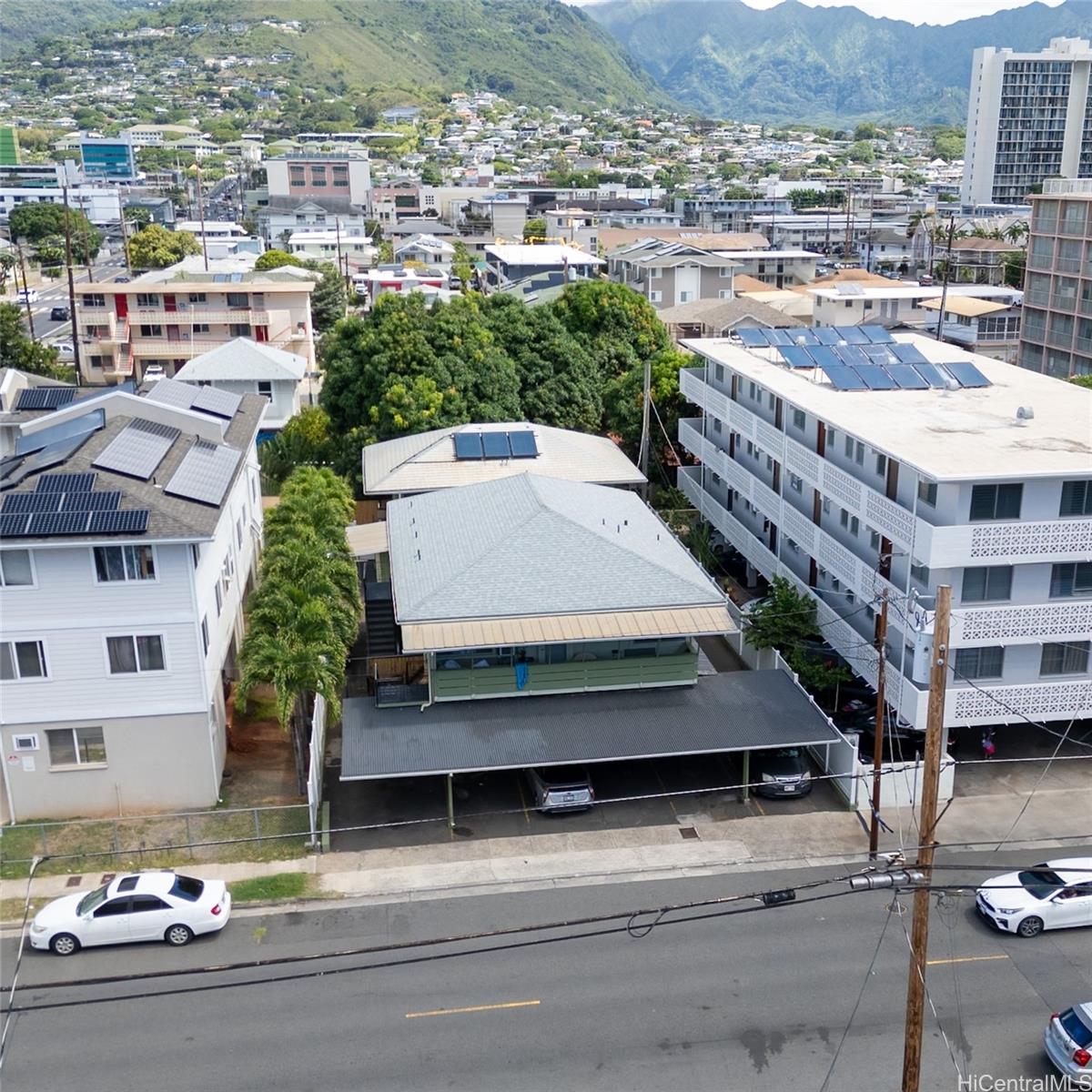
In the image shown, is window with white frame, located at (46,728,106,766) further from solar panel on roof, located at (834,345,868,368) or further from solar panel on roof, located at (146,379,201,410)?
solar panel on roof, located at (834,345,868,368)

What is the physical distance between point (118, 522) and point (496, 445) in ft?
72.1

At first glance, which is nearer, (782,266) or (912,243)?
(782,266)

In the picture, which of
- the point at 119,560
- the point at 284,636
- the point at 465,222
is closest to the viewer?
the point at 119,560

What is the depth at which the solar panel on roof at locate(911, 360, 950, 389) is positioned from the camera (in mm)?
41250

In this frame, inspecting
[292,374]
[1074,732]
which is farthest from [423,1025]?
[292,374]

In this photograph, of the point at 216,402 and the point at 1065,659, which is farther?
the point at 216,402

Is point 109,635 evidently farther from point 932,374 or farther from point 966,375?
point 966,375

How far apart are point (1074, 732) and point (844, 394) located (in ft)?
45.4

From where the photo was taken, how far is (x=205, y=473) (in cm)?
3291

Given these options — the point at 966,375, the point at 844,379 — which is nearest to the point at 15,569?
the point at 844,379

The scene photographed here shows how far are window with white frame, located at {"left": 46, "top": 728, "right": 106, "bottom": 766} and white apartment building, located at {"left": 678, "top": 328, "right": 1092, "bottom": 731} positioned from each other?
21587 millimetres

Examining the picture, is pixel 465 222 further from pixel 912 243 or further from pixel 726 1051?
pixel 726 1051

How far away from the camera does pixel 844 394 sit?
40.0m

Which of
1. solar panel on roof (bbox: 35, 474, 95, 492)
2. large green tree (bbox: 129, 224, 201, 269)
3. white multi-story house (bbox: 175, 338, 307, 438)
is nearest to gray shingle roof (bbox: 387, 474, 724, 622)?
solar panel on roof (bbox: 35, 474, 95, 492)
